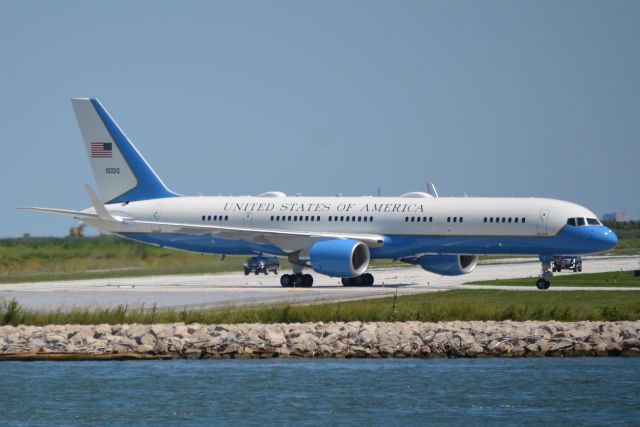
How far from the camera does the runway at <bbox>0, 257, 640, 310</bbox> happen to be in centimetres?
5228

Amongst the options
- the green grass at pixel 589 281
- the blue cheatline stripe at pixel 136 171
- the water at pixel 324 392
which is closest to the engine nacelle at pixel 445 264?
the green grass at pixel 589 281

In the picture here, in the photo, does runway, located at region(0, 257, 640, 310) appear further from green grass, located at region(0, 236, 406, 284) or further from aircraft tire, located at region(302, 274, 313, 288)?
green grass, located at region(0, 236, 406, 284)

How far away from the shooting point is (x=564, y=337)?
39.3 metres

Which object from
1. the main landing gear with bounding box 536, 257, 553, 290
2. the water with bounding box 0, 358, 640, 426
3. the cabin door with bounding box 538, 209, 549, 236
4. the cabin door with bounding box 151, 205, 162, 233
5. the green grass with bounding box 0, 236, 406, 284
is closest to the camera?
the water with bounding box 0, 358, 640, 426

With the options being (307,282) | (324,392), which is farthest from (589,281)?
(324,392)

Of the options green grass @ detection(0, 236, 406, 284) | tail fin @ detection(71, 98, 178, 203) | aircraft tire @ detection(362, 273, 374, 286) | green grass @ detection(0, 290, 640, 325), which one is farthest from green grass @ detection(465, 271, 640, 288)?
green grass @ detection(0, 236, 406, 284)

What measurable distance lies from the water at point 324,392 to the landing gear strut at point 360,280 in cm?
2612

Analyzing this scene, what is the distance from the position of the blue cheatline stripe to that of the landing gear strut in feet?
35.9

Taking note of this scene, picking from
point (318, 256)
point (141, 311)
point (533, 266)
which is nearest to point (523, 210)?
point (318, 256)

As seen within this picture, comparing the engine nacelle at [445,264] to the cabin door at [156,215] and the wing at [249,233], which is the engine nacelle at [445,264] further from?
the cabin door at [156,215]

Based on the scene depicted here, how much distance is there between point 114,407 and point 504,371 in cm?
988

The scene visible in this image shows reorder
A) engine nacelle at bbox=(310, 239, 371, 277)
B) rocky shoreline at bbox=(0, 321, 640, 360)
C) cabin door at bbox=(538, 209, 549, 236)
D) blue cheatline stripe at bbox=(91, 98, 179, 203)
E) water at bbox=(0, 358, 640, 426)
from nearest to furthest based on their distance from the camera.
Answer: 1. water at bbox=(0, 358, 640, 426)
2. rocky shoreline at bbox=(0, 321, 640, 360)
3. cabin door at bbox=(538, 209, 549, 236)
4. engine nacelle at bbox=(310, 239, 371, 277)
5. blue cheatline stripe at bbox=(91, 98, 179, 203)

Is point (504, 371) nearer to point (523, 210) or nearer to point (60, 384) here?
point (60, 384)

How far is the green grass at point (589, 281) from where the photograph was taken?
62.6 metres
